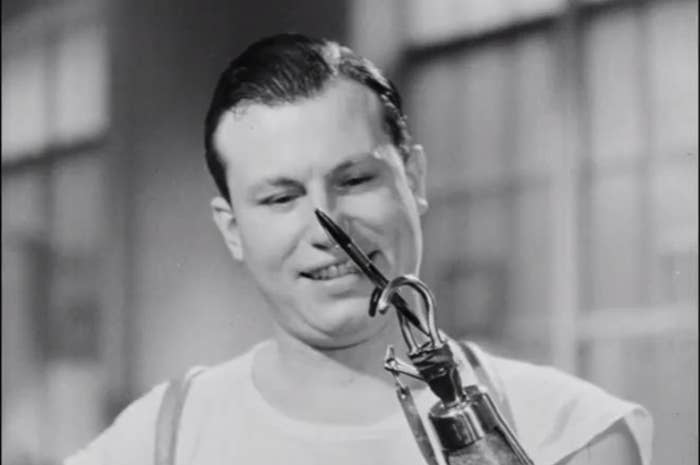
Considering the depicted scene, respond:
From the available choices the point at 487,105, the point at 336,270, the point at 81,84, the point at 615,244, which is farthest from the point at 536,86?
the point at 81,84

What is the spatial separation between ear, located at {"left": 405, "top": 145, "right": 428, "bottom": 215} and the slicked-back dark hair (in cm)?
1

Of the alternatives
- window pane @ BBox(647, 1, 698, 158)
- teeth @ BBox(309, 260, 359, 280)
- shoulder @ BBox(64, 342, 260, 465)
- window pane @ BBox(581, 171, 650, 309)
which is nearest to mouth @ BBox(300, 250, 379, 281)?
teeth @ BBox(309, 260, 359, 280)

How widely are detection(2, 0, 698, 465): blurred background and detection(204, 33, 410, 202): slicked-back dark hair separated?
0.07 feet

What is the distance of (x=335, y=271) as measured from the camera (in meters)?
0.98

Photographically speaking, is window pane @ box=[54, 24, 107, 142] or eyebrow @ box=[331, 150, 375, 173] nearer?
eyebrow @ box=[331, 150, 375, 173]

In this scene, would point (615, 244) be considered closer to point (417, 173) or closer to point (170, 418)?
point (417, 173)

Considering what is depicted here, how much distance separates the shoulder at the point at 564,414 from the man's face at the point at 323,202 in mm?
134

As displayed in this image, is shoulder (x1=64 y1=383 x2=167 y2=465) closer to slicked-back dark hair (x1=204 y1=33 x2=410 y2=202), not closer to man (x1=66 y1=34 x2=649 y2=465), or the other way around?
man (x1=66 y1=34 x2=649 y2=465)

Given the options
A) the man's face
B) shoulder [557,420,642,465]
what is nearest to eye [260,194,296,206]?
the man's face

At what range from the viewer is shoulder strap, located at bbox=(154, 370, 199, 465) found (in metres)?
1.00

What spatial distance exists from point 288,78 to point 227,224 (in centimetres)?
15

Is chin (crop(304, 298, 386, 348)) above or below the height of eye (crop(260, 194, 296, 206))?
below

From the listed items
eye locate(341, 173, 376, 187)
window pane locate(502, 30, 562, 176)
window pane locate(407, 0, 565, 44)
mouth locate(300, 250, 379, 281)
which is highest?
window pane locate(407, 0, 565, 44)

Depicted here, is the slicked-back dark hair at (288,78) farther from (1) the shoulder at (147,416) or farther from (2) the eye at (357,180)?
(1) the shoulder at (147,416)
